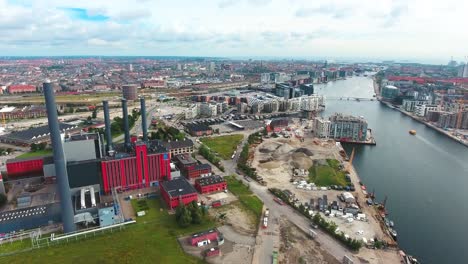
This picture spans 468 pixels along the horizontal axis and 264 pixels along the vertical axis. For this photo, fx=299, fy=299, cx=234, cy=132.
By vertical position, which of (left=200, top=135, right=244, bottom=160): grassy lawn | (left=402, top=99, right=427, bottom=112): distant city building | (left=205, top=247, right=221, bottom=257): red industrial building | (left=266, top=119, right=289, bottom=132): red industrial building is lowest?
(left=205, top=247, right=221, bottom=257): red industrial building

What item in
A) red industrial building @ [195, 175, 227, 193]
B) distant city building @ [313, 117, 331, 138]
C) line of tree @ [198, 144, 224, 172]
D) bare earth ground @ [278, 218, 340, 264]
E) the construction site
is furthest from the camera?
distant city building @ [313, 117, 331, 138]

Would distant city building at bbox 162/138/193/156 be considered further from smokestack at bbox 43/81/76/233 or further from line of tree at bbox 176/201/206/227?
smokestack at bbox 43/81/76/233

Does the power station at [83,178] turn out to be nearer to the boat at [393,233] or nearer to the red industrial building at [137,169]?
the red industrial building at [137,169]

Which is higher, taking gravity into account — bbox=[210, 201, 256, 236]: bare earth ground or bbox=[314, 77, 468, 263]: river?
bbox=[210, 201, 256, 236]: bare earth ground

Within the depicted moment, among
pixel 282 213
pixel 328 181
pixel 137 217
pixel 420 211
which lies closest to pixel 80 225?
pixel 137 217

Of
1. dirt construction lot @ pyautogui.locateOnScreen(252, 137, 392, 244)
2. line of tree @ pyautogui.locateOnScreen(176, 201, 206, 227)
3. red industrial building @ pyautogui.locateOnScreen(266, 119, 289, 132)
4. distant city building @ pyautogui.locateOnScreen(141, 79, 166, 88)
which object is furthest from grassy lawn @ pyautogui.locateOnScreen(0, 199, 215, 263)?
distant city building @ pyautogui.locateOnScreen(141, 79, 166, 88)

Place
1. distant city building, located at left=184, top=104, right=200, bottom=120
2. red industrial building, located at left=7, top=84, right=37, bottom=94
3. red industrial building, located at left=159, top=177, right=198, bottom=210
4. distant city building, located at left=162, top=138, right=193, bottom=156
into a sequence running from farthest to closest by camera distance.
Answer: red industrial building, located at left=7, top=84, right=37, bottom=94 < distant city building, located at left=184, top=104, right=200, bottom=120 < distant city building, located at left=162, top=138, right=193, bottom=156 < red industrial building, located at left=159, top=177, right=198, bottom=210

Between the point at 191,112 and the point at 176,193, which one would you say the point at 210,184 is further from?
the point at 191,112
